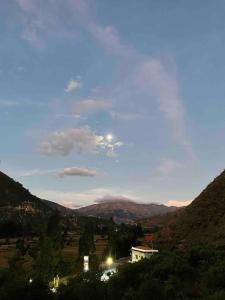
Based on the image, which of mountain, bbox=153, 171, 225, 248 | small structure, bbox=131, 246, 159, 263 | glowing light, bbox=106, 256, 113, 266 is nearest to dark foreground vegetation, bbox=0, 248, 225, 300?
mountain, bbox=153, 171, 225, 248

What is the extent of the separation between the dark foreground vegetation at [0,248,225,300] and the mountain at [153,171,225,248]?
21.5 metres

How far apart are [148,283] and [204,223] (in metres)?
50.6

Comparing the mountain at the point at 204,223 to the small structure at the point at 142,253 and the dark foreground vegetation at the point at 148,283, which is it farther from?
the dark foreground vegetation at the point at 148,283

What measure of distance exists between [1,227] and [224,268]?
495 feet

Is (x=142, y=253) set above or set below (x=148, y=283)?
above

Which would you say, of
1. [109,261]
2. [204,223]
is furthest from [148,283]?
[109,261]

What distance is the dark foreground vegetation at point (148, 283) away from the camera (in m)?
45.6

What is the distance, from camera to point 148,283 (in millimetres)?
45312

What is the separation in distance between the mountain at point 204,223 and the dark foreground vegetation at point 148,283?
21454 mm

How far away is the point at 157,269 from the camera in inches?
2168

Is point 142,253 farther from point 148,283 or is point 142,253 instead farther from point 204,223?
point 148,283

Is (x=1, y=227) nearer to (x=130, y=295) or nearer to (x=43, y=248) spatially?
(x=43, y=248)

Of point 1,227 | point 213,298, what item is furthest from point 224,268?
point 1,227

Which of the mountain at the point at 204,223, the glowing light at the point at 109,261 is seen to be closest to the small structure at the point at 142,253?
the mountain at the point at 204,223
